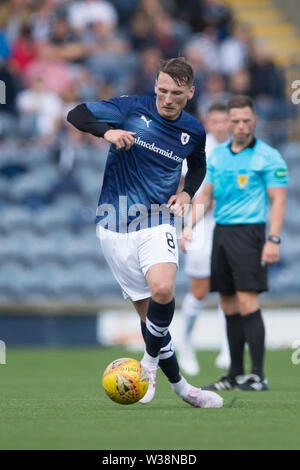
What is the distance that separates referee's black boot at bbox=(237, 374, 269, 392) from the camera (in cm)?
819

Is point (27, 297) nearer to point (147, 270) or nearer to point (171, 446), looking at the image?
point (147, 270)

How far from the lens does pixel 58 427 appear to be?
5.47 meters

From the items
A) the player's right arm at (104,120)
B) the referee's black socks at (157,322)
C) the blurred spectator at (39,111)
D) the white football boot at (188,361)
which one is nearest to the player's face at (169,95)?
the player's right arm at (104,120)

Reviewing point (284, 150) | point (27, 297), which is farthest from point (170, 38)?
point (27, 297)

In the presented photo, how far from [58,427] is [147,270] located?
4.44 feet

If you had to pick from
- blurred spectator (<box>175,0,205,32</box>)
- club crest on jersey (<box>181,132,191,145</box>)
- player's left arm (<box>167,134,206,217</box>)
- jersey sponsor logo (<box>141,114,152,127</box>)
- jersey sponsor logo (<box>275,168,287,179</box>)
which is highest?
blurred spectator (<box>175,0,205,32</box>)

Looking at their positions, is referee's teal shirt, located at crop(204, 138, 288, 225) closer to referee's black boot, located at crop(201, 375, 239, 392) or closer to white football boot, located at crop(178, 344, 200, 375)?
referee's black boot, located at crop(201, 375, 239, 392)

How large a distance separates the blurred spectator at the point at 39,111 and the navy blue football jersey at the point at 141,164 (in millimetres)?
7723

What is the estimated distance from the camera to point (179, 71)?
21.3ft

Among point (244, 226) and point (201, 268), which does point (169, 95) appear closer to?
point (244, 226)

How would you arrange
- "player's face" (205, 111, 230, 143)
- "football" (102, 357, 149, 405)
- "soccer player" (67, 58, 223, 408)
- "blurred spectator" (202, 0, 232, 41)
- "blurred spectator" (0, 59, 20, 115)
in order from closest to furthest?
"football" (102, 357, 149, 405), "soccer player" (67, 58, 223, 408), "player's face" (205, 111, 230, 143), "blurred spectator" (0, 59, 20, 115), "blurred spectator" (202, 0, 232, 41)

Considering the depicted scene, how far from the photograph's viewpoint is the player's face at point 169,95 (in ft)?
21.4

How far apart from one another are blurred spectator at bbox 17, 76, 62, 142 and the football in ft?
27.2

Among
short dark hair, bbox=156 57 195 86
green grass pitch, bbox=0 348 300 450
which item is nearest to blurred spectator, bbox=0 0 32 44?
green grass pitch, bbox=0 348 300 450
